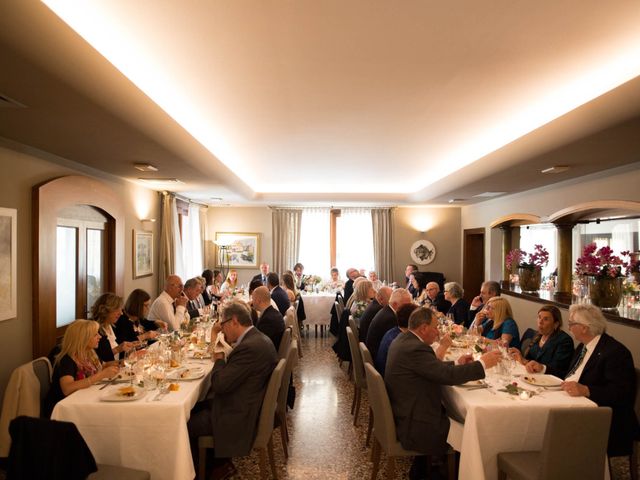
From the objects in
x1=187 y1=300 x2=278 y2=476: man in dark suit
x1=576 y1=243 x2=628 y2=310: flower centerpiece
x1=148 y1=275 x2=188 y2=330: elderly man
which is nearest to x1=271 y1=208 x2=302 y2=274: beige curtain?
x1=148 y1=275 x2=188 y2=330: elderly man

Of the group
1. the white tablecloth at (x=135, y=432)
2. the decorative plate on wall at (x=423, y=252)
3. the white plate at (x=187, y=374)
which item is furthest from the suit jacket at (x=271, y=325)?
the decorative plate on wall at (x=423, y=252)

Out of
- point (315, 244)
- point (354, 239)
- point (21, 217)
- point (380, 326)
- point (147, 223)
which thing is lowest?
point (380, 326)

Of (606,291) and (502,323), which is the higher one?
(606,291)

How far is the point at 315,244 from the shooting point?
11.9m

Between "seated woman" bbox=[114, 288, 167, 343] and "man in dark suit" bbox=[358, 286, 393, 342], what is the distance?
2298mm

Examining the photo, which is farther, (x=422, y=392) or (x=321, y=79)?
(x=321, y=79)

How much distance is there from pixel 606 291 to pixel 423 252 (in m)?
6.45

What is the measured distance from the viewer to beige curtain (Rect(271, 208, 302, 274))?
11.6 meters

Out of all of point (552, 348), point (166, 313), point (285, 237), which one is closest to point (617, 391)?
point (552, 348)

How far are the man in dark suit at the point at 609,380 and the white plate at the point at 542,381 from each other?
0.09m

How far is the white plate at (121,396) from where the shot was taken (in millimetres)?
2865

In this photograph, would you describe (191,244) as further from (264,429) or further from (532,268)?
(264,429)

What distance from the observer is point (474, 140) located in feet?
18.6

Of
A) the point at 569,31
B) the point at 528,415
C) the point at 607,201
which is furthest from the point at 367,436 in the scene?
the point at 607,201
